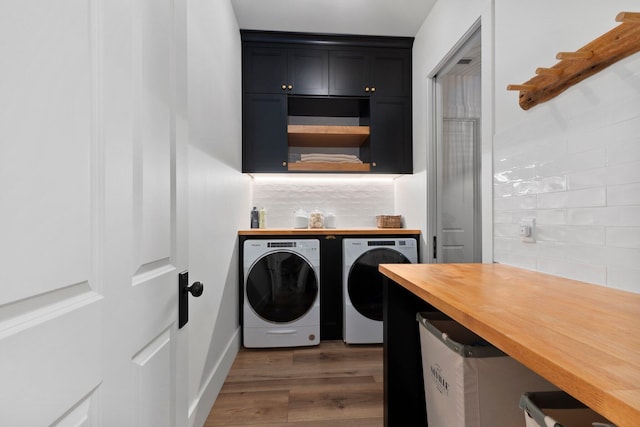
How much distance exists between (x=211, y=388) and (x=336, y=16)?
2946mm

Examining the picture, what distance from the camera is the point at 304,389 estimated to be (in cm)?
191

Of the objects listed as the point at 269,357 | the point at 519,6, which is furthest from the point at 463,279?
the point at 269,357

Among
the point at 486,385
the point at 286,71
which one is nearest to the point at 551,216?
the point at 486,385

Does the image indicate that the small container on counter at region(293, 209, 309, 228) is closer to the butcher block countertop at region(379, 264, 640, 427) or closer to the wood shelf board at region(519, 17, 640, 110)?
the butcher block countertop at region(379, 264, 640, 427)

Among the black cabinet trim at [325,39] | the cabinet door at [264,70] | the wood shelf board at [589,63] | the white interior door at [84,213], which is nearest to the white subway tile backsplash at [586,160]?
the wood shelf board at [589,63]

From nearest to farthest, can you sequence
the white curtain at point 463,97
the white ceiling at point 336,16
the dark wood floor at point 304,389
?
the dark wood floor at point 304,389
the white ceiling at point 336,16
the white curtain at point 463,97

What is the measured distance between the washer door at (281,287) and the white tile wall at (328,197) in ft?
2.41

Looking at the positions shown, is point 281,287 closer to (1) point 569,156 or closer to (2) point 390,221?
(2) point 390,221

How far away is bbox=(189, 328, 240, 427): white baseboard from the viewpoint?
1.46 meters

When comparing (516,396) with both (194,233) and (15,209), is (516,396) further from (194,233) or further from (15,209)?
(194,233)

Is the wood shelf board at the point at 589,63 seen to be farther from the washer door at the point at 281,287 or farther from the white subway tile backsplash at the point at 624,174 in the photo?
the washer door at the point at 281,287

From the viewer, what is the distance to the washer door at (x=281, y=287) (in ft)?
8.14

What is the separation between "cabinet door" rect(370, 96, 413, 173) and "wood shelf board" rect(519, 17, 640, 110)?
1.54 metres

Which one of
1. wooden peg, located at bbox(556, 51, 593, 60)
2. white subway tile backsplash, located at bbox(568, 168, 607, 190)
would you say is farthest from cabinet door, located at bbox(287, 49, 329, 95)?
white subway tile backsplash, located at bbox(568, 168, 607, 190)
